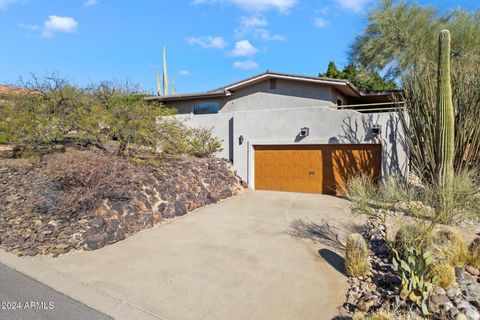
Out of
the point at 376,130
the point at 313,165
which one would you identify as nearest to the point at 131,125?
the point at 313,165

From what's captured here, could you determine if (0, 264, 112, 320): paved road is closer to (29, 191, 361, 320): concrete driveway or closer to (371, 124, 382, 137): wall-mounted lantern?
(29, 191, 361, 320): concrete driveway

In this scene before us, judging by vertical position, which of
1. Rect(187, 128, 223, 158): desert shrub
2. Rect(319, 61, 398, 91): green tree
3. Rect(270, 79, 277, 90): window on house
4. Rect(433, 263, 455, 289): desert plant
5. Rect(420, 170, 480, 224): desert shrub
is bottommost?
Rect(433, 263, 455, 289): desert plant

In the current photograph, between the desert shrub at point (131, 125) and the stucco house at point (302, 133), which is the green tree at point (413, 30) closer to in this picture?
the stucco house at point (302, 133)

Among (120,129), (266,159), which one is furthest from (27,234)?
(266,159)

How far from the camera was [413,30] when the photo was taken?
17.8 m

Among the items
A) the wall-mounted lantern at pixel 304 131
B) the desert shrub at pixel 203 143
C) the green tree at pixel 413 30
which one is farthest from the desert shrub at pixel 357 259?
the green tree at pixel 413 30

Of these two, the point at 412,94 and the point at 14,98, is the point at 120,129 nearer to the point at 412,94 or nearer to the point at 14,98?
the point at 14,98

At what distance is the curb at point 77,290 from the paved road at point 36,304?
0.10m

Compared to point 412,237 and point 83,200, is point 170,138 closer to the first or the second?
point 83,200

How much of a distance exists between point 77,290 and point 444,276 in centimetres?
600

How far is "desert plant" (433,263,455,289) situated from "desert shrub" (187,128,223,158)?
1184 cm

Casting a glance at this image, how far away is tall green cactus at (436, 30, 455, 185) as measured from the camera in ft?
28.8

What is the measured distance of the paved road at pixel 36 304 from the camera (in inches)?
176

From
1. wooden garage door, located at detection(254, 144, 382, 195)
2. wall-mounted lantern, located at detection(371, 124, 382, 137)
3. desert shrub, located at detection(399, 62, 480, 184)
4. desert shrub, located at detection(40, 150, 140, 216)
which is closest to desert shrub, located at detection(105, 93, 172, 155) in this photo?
desert shrub, located at detection(40, 150, 140, 216)
